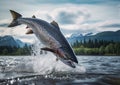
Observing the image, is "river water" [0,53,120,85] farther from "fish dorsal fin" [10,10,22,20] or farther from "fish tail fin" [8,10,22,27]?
Result: "fish dorsal fin" [10,10,22,20]

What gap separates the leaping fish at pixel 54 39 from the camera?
10.8 metres

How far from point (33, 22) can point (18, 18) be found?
136 cm

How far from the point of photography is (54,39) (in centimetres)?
1104

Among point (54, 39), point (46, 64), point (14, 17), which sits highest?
point (14, 17)

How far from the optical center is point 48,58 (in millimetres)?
18766

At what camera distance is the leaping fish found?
1078cm

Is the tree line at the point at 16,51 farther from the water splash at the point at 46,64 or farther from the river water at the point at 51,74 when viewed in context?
the river water at the point at 51,74

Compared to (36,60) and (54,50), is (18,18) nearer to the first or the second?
(54,50)

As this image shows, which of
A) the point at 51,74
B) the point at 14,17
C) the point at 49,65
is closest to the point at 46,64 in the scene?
the point at 49,65

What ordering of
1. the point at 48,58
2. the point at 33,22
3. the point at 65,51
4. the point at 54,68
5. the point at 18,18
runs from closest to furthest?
the point at 65,51 → the point at 33,22 → the point at 18,18 → the point at 54,68 → the point at 48,58

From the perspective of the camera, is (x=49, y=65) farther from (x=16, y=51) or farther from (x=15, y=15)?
(x=16, y=51)

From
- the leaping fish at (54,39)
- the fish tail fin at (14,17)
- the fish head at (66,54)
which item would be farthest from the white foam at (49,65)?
the fish head at (66,54)

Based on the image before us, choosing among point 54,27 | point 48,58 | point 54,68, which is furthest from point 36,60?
point 54,27

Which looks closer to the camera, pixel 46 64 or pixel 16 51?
pixel 46 64
